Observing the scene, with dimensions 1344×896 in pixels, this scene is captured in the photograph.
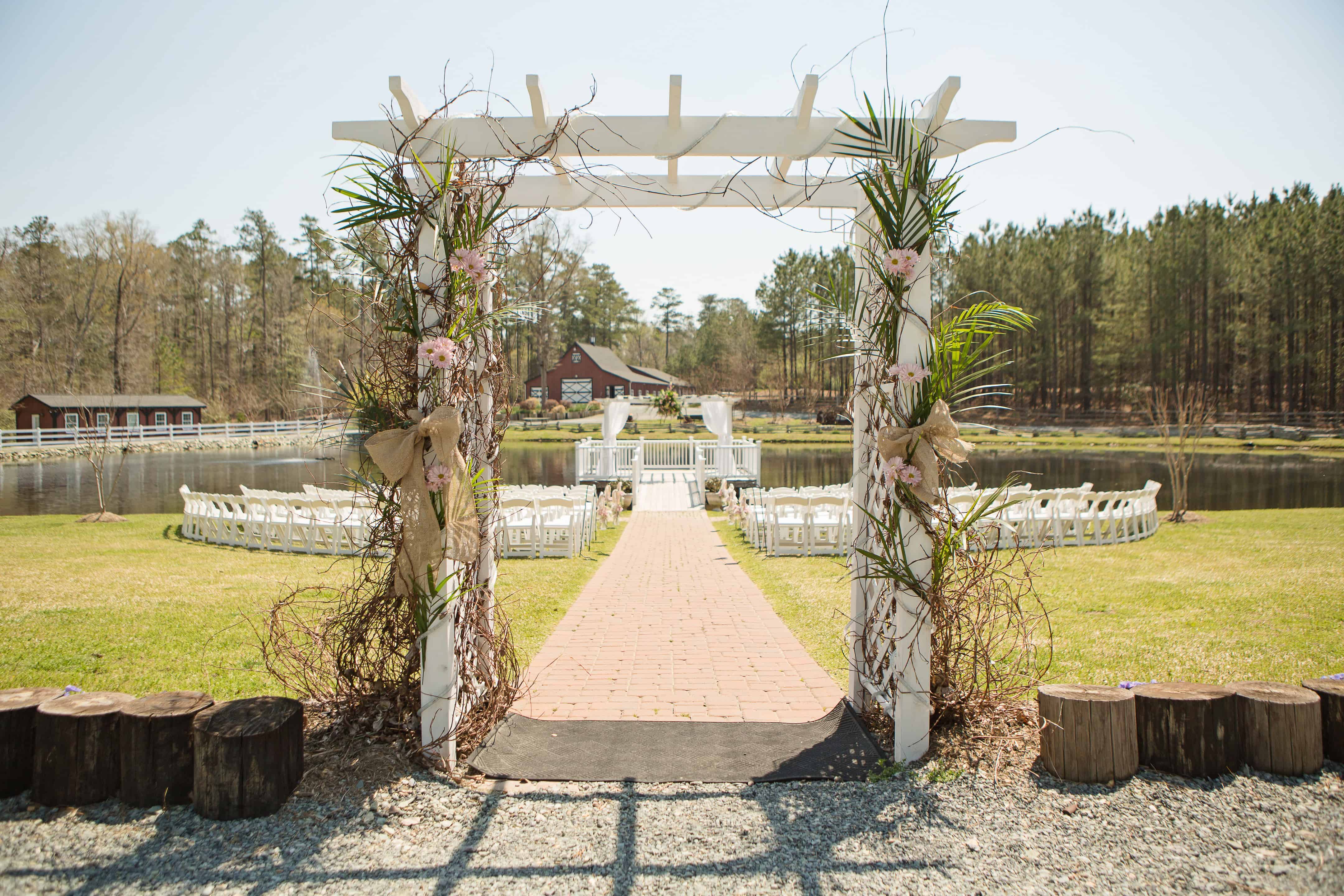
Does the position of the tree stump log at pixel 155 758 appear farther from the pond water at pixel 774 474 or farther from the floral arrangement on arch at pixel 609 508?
the pond water at pixel 774 474

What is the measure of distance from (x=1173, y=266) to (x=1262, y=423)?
9.98 meters

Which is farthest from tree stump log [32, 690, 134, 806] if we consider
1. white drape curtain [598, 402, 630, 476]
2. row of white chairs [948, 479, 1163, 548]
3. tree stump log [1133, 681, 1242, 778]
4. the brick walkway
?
white drape curtain [598, 402, 630, 476]

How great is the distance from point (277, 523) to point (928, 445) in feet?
34.6

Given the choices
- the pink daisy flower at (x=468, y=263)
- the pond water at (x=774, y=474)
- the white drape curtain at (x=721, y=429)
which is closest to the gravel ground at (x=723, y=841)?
the pink daisy flower at (x=468, y=263)

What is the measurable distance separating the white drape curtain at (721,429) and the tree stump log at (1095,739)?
15808mm

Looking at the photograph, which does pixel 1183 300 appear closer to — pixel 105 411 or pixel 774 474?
pixel 774 474

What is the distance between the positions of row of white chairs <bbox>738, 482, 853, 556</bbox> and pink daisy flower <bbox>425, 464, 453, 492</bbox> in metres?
7.49

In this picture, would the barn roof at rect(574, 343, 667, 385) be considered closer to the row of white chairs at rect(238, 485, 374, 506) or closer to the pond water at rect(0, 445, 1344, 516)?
the pond water at rect(0, 445, 1344, 516)

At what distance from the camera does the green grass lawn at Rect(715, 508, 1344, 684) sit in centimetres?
524

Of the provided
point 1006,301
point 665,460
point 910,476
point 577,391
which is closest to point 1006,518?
point 910,476

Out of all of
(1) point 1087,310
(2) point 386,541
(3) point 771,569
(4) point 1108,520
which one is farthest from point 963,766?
(1) point 1087,310

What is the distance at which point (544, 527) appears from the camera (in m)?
10.8

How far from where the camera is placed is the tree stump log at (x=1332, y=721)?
3.49 metres

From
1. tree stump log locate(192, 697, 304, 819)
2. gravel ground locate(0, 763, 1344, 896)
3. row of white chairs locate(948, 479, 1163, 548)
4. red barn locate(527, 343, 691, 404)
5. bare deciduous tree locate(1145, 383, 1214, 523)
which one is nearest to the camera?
gravel ground locate(0, 763, 1344, 896)
